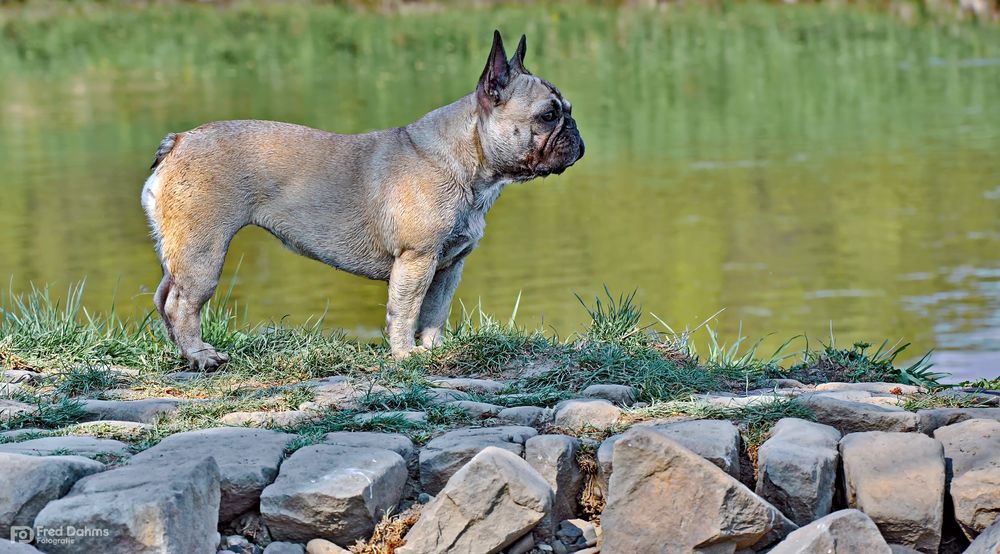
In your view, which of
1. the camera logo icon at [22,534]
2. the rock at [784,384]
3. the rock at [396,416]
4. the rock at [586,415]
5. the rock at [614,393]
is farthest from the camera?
the rock at [784,384]

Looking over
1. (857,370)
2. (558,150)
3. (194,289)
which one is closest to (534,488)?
(857,370)

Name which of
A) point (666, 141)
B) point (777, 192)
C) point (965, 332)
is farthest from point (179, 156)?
point (666, 141)

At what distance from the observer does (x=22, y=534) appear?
4547mm

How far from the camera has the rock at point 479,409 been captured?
18.6 feet

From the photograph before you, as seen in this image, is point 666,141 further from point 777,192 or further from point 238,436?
point 238,436

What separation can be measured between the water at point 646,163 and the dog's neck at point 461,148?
4.65 feet

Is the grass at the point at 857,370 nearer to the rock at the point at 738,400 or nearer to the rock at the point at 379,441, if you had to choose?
the rock at the point at 738,400

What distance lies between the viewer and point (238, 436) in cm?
527

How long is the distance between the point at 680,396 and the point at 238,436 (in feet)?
6.37

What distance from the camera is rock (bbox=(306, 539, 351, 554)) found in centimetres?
483

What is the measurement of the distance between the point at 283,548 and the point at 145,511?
0.64 metres

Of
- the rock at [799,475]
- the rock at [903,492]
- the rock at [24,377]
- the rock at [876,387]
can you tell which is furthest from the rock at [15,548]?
the rock at [876,387]

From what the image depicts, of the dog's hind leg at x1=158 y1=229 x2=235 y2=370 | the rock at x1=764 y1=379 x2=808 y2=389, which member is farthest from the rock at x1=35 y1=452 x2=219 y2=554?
the rock at x1=764 y1=379 x2=808 y2=389

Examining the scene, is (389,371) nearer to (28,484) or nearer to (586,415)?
(586,415)
